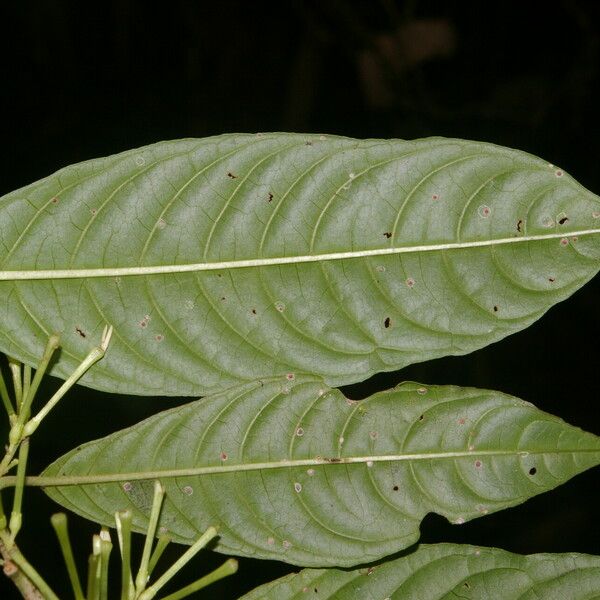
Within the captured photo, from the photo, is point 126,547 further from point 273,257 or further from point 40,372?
point 273,257

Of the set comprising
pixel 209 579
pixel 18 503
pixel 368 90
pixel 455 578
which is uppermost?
pixel 368 90

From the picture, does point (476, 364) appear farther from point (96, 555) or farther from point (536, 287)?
point (96, 555)

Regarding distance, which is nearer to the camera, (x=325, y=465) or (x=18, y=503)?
(x=18, y=503)

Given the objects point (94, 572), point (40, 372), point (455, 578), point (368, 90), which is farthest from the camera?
point (368, 90)

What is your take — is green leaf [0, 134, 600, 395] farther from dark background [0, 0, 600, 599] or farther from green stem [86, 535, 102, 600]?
dark background [0, 0, 600, 599]

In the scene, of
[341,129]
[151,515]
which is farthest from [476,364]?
[151,515]

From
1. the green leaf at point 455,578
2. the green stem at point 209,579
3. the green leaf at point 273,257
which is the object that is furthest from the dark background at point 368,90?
the green stem at point 209,579

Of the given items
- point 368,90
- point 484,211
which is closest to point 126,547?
point 484,211

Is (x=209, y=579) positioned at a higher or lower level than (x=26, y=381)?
lower
